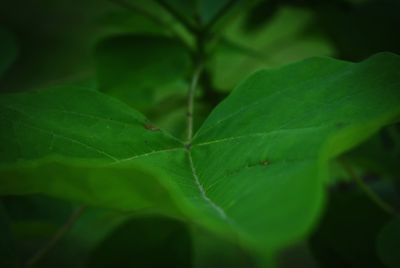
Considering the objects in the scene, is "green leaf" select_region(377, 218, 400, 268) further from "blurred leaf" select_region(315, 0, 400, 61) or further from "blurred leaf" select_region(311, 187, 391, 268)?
"blurred leaf" select_region(315, 0, 400, 61)

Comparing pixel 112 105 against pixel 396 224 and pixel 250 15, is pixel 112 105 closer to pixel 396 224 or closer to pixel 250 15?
pixel 396 224

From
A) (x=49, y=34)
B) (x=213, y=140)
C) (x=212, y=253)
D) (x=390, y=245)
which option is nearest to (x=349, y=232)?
(x=390, y=245)

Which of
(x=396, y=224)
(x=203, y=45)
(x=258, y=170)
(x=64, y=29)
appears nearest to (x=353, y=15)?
(x=203, y=45)

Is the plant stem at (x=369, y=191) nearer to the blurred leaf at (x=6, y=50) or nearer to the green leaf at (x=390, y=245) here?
the green leaf at (x=390, y=245)

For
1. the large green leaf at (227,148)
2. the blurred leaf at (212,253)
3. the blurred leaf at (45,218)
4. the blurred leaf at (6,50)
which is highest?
the large green leaf at (227,148)

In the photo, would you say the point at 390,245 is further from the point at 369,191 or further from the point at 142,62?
the point at 142,62

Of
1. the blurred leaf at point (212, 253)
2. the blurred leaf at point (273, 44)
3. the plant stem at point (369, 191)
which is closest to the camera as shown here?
the plant stem at point (369, 191)

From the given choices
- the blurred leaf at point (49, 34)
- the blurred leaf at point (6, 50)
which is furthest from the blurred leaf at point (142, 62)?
the blurred leaf at point (49, 34)
